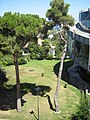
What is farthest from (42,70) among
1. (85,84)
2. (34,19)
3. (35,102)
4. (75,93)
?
(34,19)

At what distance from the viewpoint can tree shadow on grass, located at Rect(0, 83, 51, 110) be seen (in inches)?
1166

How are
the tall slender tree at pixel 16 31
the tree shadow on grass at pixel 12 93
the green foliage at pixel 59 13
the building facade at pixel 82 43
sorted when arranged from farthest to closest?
the building facade at pixel 82 43 → the tree shadow on grass at pixel 12 93 → the green foliage at pixel 59 13 → the tall slender tree at pixel 16 31

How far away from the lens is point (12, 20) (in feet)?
81.7

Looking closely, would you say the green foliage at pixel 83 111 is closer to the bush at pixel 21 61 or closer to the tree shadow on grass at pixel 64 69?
the tree shadow on grass at pixel 64 69

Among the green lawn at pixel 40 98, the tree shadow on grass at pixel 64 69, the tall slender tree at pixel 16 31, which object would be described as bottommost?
the tree shadow on grass at pixel 64 69

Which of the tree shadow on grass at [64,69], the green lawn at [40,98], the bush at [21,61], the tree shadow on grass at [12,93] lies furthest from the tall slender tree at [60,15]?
the bush at [21,61]

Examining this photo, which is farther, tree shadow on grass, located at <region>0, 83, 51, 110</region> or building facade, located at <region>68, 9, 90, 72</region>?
building facade, located at <region>68, 9, 90, 72</region>

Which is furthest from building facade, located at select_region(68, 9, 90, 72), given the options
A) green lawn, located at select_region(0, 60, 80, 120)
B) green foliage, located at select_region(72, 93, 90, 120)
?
green foliage, located at select_region(72, 93, 90, 120)

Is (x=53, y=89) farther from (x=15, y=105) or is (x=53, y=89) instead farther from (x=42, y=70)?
(x=42, y=70)

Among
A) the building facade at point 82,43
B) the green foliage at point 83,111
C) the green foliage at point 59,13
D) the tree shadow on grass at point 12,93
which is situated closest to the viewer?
the green foliage at point 83,111

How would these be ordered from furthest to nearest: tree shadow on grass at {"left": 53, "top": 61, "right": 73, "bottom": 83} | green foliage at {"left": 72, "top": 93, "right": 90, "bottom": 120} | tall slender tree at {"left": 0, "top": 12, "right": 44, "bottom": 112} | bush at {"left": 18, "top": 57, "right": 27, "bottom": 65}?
bush at {"left": 18, "top": 57, "right": 27, "bottom": 65} → tree shadow on grass at {"left": 53, "top": 61, "right": 73, "bottom": 83} → tall slender tree at {"left": 0, "top": 12, "right": 44, "bottom": 112} → green foliage at {"left": 72, "top": 93, "right": 90, "bottom": 120}

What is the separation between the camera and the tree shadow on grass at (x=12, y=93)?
97.1 ft

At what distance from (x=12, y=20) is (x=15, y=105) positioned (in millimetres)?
9902

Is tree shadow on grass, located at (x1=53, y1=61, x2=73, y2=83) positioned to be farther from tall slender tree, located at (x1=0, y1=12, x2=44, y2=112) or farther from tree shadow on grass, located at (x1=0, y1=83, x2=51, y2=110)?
tall slender tree, located at (x1=0, y1=12, x2=44, y2=112)
